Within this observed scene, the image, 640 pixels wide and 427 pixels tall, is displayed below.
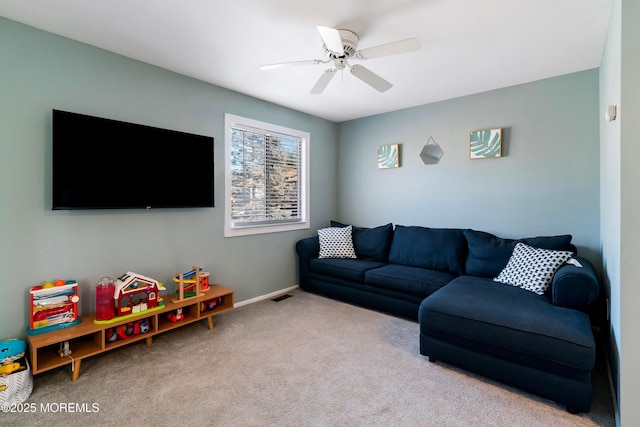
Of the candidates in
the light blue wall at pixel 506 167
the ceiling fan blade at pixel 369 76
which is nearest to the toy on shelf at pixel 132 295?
the ceiling fan blade at pixel 369 76

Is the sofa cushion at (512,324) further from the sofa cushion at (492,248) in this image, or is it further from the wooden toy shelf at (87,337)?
the wooden toy shelf at (87,337)

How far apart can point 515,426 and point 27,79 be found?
4003 mm

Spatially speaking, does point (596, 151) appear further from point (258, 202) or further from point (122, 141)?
point (122, 141)

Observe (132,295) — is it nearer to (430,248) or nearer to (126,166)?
(126,166)

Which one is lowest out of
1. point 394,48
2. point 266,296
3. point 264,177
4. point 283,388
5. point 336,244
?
point 283,388

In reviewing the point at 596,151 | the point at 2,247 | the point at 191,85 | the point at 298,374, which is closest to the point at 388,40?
the point at 191,85

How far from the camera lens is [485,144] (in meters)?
3.42

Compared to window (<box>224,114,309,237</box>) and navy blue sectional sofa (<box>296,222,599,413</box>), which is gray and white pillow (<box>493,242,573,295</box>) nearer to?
navy blue sectional sofa (<box>296,222,599,413</box>)

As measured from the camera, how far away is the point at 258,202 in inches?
150

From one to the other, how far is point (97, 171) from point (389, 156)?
137 inches

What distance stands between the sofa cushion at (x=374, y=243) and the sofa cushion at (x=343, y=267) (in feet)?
0.42

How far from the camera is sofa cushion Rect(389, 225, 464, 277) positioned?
332cm

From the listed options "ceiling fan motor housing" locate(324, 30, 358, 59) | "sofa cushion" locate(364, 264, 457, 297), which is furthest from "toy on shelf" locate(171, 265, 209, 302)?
"ceiling fan motor housing" locate(324, 30, 358, 59)

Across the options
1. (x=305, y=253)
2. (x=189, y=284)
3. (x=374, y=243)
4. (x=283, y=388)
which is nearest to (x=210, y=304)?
(x=189, y=284)
